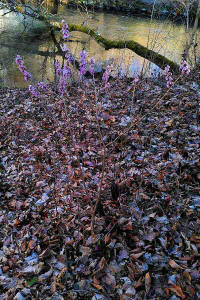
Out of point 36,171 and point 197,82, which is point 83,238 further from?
point 197,82

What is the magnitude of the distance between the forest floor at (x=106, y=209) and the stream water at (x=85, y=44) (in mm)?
4080

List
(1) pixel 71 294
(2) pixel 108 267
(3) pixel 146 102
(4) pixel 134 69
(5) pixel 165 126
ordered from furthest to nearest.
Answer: (4) pixel 134 69
(3) pixel 146 102
(5) pixel 165 126
(2) pixel 108 267
(1) pixel 71 294

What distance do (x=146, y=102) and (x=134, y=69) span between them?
500 cm

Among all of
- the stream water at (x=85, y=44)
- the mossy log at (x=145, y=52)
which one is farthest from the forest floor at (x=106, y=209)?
the stream water at (x=85, y=44)

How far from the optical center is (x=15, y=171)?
4.29 metres

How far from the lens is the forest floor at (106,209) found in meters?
2.28

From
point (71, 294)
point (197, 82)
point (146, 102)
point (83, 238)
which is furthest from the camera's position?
point (197, 82)

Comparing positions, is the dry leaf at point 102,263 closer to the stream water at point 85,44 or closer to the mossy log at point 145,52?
the mossy log at point 145,52

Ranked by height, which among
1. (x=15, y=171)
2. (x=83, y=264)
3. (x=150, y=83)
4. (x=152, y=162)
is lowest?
(x=15, y=171)

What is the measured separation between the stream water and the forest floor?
408cm

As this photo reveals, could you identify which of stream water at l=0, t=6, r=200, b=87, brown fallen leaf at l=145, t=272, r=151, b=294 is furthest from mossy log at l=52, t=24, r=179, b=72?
brown fallen leaf at l=145, t=272, r=151, b=294

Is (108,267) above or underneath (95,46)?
underneath

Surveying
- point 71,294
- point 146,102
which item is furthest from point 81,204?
point 146,102

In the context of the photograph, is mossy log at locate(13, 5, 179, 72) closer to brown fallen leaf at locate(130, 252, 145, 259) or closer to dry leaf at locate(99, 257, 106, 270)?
brown fallen leaf at locate(130, 252, 145, 259)
